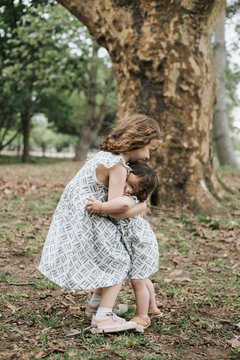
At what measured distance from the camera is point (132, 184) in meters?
3.02

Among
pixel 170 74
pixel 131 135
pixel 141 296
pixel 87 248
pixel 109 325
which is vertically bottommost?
Answer: pixel 109 325

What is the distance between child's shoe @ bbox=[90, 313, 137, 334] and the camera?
2.90 m

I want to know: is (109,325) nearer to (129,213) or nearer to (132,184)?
(129,213)

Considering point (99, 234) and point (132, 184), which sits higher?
point (132, 184)

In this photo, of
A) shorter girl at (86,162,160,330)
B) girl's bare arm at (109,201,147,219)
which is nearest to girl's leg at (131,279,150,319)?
shorter girl at (86,162,160,330)

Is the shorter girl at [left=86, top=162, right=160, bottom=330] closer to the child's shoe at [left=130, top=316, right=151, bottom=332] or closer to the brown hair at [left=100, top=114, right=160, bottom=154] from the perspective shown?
the child's shoe at [left=130, top=316, right=151, bottom=332]

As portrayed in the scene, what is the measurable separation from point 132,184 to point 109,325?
3.16 ft

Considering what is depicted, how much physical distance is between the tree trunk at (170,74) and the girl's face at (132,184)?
3.83 m

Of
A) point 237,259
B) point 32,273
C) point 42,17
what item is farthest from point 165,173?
point 42,17

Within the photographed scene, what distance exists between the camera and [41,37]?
1220 centimetres

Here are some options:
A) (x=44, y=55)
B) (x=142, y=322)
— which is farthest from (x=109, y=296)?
(x=44, y=55)

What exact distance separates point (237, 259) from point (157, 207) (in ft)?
6.80

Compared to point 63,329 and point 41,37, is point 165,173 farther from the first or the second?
point 41,37

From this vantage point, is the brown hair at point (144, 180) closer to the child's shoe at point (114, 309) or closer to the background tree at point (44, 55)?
the child's shoe at point (114, 309)
